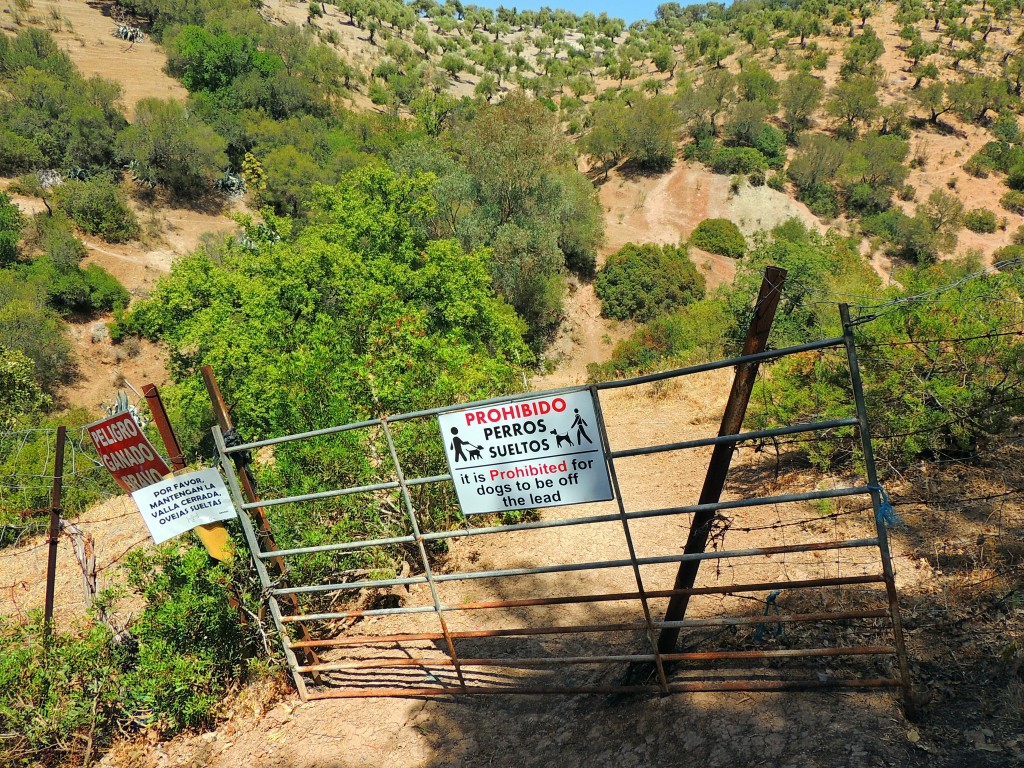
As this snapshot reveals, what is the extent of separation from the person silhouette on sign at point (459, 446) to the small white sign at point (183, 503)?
6.47 ft

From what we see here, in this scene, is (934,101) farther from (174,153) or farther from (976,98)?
(174,153)

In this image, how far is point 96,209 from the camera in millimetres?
34938

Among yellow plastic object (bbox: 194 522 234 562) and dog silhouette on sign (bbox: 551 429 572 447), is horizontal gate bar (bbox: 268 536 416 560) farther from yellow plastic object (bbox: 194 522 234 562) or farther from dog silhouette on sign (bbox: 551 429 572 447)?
dog silhouette on sign (bbox: 551 429 572 447)

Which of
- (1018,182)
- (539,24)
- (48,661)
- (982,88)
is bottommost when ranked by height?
(1018,182)

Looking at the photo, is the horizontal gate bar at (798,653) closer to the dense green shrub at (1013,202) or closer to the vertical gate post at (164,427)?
the vertical gate post at (164,427)

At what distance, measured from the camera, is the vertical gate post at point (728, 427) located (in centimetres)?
350

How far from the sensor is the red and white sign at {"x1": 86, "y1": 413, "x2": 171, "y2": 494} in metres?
4.65

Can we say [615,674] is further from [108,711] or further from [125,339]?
[125,339]

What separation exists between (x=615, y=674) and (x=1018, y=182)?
59.8 metres

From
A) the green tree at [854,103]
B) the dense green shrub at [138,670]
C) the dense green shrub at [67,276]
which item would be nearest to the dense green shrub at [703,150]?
the green tree at [854,103]

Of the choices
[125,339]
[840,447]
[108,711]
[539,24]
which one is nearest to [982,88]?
[840,447]

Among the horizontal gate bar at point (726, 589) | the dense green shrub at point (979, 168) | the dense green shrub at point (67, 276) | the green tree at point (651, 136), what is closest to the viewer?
the horizontal gate bar at point (726, 589)

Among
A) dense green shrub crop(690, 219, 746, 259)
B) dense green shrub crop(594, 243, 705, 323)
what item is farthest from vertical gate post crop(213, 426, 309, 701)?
dense green shrub crop(690, 219, 746, 259)

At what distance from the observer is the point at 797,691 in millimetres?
3898
